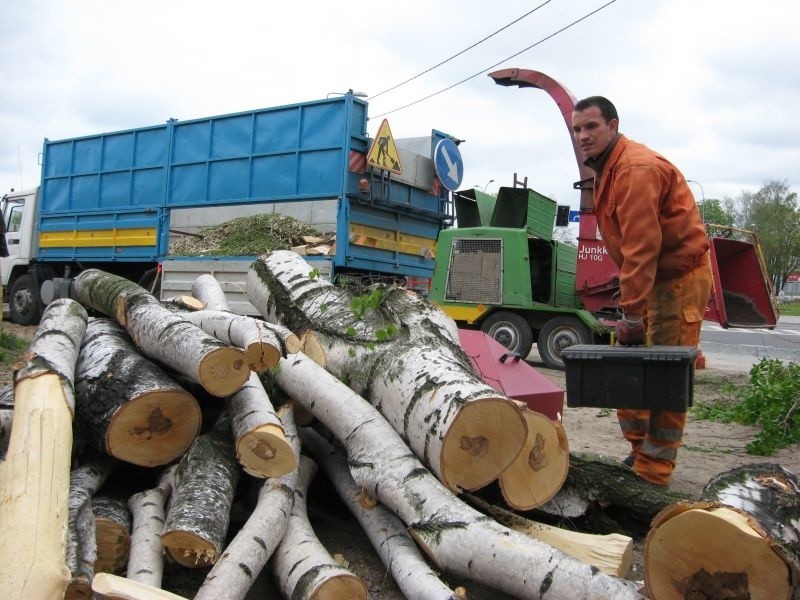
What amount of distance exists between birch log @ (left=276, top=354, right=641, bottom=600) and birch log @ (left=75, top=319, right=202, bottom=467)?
22.5 inches

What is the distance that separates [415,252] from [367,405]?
25.6 feet

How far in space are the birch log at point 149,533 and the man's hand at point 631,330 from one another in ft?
7.41

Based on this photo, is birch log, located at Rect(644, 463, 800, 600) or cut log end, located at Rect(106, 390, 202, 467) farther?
cut log end, located at Rect(106, 390, 202, 467)

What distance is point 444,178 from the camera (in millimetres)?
10500

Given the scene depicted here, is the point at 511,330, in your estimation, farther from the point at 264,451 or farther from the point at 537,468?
the point at 264,451

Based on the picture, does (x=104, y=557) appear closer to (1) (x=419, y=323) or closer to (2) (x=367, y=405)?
(2) (x=367, y=405)

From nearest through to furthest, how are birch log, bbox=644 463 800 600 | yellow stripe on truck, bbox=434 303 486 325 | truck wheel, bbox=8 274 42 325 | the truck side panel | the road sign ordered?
birch log, bbox=644 463 800 600
the truck side panel
yellow stripe on truck, bbox=434 303 486 325
the road sign
truck wheel, bbox=8 274 42 325

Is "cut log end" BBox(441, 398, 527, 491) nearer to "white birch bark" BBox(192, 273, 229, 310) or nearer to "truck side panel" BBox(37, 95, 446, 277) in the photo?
"white birch bark" BBox(192, 273, 229, 310)

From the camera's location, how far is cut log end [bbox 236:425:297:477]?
2613mm

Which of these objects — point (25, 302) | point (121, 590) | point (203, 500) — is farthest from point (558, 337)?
point (25, 302)

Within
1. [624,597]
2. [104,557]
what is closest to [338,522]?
[104,557]

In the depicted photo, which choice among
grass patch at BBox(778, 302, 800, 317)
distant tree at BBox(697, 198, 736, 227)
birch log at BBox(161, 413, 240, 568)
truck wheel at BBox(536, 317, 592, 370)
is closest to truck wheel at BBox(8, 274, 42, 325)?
truck wheel at BBox(536, 317, 592, 370)

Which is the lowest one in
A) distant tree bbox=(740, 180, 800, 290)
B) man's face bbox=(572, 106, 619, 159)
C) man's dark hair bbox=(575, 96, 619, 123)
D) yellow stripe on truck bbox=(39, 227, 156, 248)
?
yellow stripe on truck bbox=(39, 227, 156, 248)

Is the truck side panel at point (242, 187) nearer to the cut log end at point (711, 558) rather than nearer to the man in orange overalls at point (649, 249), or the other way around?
the man in orange overalls at point (649, 249)
